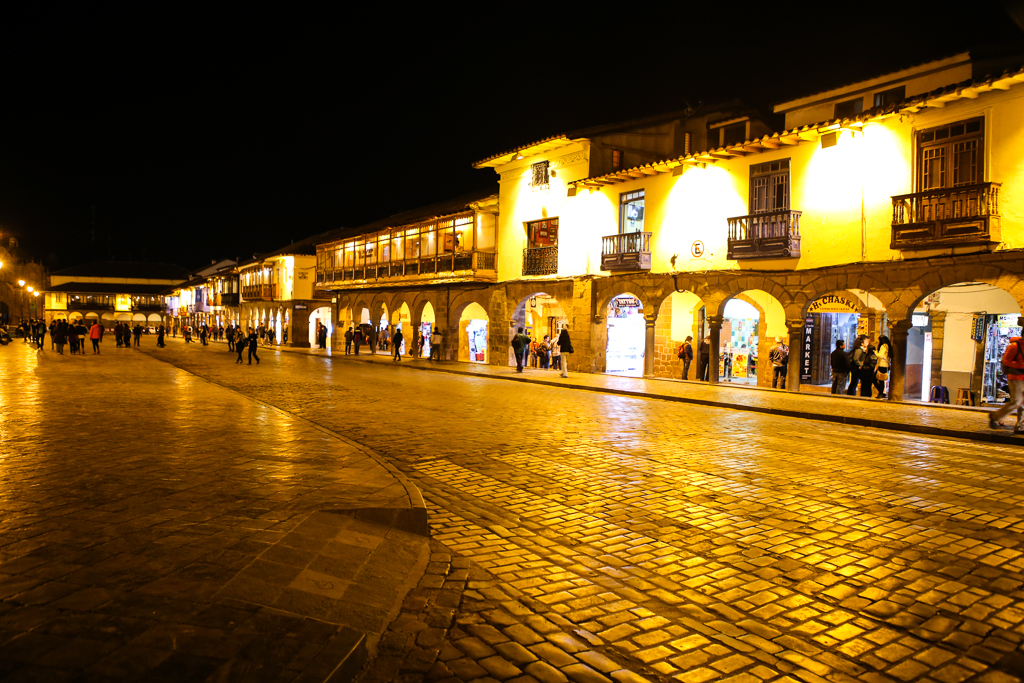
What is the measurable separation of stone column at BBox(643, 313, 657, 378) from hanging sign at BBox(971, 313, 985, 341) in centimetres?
886

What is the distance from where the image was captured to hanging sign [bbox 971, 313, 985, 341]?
1680cm

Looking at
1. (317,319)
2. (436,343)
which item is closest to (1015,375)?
Result: (436,343)

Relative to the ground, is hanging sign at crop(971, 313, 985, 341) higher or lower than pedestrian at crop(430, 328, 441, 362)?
higher

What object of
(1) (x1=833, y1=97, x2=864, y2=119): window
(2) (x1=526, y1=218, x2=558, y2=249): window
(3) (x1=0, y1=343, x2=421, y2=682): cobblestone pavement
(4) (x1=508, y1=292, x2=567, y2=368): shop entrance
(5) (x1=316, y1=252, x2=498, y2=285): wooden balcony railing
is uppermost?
(1) (x1=833, y1=97, x2=864, y2=119): window

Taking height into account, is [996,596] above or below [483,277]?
below

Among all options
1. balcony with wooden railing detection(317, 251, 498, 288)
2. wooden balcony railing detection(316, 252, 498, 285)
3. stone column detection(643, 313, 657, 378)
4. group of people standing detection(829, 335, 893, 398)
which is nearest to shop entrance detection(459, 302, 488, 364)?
balcony with wooden railing detection(317, 251, 498, 288)

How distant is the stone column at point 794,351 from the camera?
1834 centimetres

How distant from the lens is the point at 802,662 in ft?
11.4

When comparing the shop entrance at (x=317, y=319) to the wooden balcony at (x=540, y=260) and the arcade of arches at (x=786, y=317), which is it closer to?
the arcade of arches at (x=786, y=317)

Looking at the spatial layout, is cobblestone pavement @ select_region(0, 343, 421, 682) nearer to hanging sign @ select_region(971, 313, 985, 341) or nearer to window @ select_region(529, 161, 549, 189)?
hanging sign @ select_region(971, 313, 985, 341)

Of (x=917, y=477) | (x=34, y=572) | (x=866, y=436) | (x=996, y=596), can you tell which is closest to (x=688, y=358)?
(x=866, y=436)

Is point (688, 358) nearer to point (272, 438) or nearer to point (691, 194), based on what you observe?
point (691, 194)

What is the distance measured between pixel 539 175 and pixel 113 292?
9272 centimetres

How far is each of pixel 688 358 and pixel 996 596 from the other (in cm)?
1742
